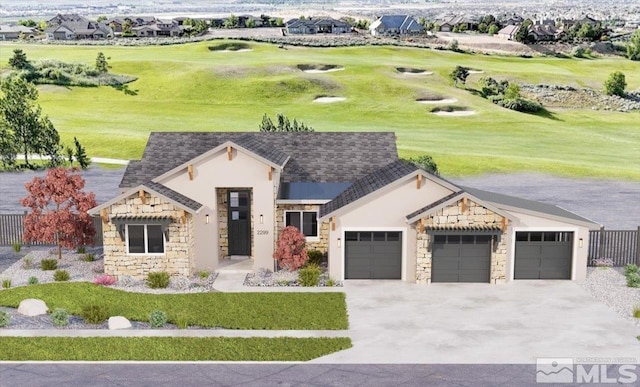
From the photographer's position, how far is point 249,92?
277 feet

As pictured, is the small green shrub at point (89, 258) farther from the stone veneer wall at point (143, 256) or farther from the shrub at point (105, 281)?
the shrub at point (105, 281)

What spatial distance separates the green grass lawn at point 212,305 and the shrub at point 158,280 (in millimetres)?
917

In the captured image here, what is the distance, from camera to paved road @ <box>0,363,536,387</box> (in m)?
18.6

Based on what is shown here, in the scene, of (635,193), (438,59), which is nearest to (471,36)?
(438,59)

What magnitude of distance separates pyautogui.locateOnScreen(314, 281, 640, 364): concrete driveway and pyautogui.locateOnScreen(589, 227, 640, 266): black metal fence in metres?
3.97

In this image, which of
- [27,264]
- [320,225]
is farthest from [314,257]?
[27,264]

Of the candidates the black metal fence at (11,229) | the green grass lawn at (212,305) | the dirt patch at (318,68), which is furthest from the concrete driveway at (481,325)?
the dirt patch at (318,68)

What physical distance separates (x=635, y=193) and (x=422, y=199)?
28347 millimetres

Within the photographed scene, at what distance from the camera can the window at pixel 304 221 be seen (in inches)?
1206

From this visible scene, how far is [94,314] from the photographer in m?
23.0

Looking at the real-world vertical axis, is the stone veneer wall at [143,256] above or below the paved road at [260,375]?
above

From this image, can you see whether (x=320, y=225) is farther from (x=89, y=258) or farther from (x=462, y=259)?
(x=89, y=258)

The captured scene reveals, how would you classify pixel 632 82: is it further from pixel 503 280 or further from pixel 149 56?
pixel 503 280

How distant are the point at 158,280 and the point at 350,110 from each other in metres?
53.7
